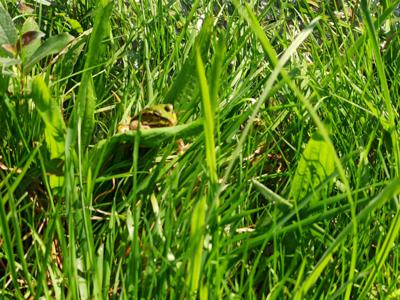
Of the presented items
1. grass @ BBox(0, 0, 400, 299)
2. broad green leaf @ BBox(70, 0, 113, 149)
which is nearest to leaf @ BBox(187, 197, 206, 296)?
grass @ BBox(0, 0, 400, 299)

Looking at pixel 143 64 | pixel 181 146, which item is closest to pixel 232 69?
pixel 143 64

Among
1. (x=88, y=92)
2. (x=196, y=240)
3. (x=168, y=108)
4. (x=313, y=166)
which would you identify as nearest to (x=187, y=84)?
(x=168, y=108)

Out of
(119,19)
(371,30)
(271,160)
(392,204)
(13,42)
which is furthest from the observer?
(119,19)

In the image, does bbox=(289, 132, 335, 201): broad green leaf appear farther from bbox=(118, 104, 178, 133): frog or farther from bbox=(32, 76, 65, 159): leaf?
bbox=(32, 76, 65, 159): leaf

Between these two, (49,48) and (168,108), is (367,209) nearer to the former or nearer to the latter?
(168,108)

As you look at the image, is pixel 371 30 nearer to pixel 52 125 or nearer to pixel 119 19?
pixel 52 125

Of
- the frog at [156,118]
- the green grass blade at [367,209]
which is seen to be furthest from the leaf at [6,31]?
the green grass blade at [367,209]

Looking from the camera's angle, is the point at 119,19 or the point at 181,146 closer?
the point at 181,146

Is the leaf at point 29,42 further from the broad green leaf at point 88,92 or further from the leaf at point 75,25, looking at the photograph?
the leaf at point 75,25
